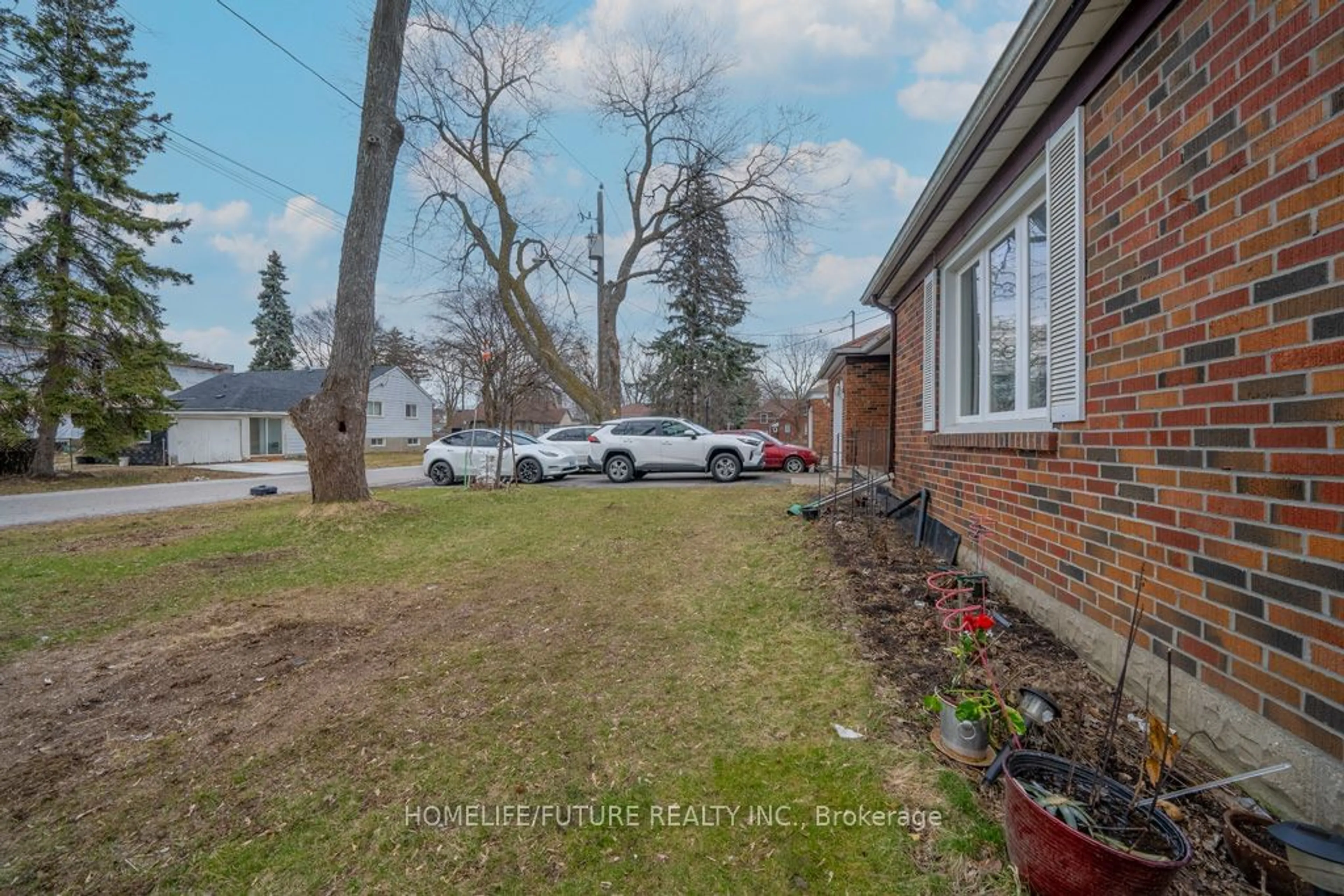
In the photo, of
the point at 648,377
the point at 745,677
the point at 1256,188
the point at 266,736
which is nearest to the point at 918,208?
the point at 1256,188

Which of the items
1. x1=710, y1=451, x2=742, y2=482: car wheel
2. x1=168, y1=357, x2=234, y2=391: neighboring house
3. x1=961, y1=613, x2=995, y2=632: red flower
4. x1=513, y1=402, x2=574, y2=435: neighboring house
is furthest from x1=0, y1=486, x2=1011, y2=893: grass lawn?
x1=513, y1=402, x2=574, y2=435: neighboring house

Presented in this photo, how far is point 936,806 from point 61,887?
8.25ft

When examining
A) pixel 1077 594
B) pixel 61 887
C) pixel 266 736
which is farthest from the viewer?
pixel 1077 594

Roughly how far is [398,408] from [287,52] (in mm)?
25094

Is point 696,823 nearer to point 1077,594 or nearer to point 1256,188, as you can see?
point 1077,594

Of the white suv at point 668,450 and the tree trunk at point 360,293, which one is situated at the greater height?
the tree trunk at point 360,293

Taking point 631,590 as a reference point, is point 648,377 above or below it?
above

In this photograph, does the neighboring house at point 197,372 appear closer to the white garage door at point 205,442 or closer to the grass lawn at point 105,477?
the white garage door at point 205,442

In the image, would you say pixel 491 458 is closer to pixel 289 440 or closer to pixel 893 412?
pixel 893 412

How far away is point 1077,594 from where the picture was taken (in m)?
2.62

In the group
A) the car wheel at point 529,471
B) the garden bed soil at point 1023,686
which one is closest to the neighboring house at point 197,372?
the car wheel at point 529,471

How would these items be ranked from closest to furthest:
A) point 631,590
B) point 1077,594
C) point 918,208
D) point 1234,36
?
point 1234,36 < point 1077,594 < point 631,590 < point 918,208

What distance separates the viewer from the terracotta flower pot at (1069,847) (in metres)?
1.16

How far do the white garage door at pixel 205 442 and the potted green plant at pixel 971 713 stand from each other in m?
27.7
